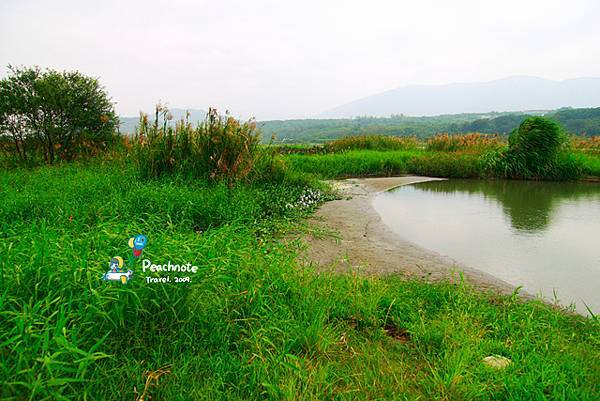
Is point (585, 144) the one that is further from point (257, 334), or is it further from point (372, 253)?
point (257, 334)

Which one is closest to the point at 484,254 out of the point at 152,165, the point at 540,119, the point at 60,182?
the point at 152,165

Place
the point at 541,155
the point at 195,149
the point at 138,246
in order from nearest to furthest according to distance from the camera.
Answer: the point at 138,246
the point at 195,149
the point at 541,155

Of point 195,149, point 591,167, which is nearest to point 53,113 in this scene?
point 195,149

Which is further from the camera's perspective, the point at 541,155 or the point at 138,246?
the point at 541,155

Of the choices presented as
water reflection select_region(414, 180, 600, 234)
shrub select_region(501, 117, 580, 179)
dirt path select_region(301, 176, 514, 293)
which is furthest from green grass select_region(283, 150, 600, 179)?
dirt path select_region(301, 176, 514, 293)

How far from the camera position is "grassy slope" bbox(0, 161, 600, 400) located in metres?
1.40

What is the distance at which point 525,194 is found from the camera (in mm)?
6785

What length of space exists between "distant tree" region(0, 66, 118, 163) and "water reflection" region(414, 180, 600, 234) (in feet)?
22.3

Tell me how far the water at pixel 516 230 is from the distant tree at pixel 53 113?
593 centimetres

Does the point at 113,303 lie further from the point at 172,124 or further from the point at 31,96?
the point at 31,96

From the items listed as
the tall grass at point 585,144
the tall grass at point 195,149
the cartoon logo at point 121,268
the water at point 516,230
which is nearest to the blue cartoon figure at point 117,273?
the cartoon logo at point 121,268

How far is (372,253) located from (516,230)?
206 cm

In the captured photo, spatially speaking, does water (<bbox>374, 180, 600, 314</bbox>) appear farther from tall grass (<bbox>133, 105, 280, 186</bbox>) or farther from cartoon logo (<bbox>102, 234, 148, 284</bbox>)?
cartoon logo (<bbox>102, 234, 148, 284</bbox>)

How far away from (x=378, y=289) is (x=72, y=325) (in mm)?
1530
